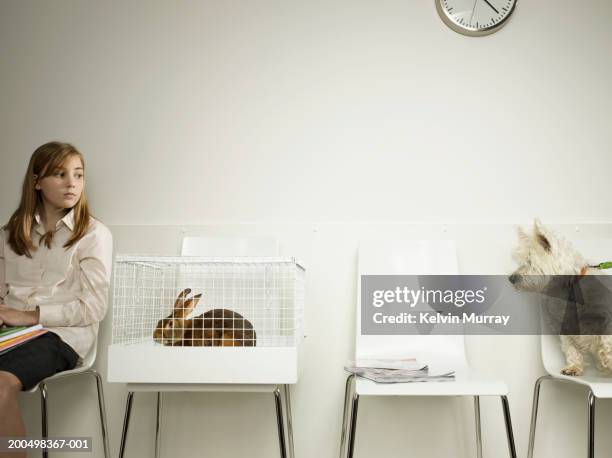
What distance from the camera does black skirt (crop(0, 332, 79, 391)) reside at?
68.6 inches

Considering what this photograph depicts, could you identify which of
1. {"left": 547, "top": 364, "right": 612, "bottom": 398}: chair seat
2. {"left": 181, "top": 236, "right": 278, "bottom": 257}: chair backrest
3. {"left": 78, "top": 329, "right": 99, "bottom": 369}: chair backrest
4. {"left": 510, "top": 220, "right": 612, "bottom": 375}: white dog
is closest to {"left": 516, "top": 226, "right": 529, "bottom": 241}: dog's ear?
{"left": 510, "top": 220, "right": 612, "bottom": 375}: white dog

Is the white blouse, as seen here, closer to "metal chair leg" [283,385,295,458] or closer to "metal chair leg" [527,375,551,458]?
"metal chair leg" [283,385,295,458]

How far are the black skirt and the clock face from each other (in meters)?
2.02

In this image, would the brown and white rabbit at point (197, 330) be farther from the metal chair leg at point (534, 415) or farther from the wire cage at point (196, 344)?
the metal chair leg at point (534, 415)

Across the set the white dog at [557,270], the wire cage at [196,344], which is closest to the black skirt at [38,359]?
the wire cage at [196,344]

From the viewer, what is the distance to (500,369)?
218 cm

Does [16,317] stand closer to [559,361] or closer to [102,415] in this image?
[102,415]

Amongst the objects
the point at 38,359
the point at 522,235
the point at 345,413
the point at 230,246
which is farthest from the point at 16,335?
the point at 522,235

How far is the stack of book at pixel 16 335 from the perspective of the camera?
1747mm

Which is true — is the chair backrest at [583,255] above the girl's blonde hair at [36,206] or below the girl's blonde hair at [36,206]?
below

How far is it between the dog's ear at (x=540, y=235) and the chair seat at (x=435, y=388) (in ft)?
1.79

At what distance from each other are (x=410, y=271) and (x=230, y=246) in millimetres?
725

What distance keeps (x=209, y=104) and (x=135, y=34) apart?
0.47 m

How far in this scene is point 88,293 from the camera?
6.68ft
